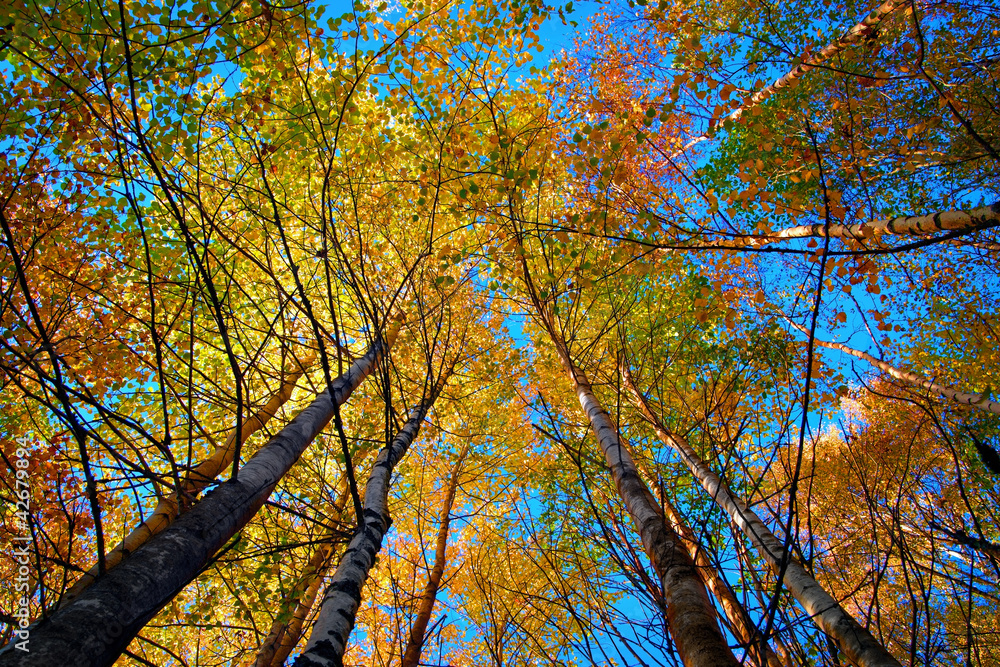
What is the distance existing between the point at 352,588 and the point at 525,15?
5172 mm

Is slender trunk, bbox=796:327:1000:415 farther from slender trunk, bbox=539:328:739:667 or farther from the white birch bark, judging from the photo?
slender trunk, bbox=539:328:739:667

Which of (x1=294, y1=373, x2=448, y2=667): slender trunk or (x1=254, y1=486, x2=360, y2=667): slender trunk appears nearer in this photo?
(x1=294, y1=373, x2=448, y2=667): slender trunk

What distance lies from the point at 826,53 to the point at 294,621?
37.4 feet

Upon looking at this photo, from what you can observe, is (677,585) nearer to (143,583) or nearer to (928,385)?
(143,583)

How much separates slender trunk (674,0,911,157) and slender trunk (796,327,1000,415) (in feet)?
14.3

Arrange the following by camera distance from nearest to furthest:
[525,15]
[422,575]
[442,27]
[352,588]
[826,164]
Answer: [352,588] → [525,15] → [442,27] → [826,164] → [422,575]

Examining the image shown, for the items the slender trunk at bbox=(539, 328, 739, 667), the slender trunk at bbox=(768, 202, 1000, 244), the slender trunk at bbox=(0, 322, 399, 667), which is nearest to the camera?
the slender trunk at bbox=(0, 322, 399, 667)

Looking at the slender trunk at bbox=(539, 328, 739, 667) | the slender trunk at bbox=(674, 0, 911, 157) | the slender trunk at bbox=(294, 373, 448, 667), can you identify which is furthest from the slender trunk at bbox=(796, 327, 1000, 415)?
the slender trunk at bbox=(674, 0, 911, 157)

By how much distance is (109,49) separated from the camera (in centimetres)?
405

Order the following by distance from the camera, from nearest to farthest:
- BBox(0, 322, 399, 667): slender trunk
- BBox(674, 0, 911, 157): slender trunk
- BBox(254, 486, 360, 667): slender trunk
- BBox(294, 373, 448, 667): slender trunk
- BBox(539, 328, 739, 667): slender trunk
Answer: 1. BBox(0, 322, 399, 667): slender trunk
2. BBox(539, 328, 739, 667): slender trunk
3. BBox(294, 373, 448, 667): slender trunk
4. BBox(254, 486, 360, 667): slender trunk
5. BBox(674, 0, 911, 157): slender trunk

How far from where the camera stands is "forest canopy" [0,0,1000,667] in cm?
219

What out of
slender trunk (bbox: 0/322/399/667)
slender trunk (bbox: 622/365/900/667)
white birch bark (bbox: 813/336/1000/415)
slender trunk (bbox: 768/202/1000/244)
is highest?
white birch bark (bbox: 813/336/1000/415)

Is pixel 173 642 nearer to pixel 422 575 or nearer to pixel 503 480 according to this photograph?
pixel 422 575

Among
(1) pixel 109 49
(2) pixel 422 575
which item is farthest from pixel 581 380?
(2) pixel 422 575
